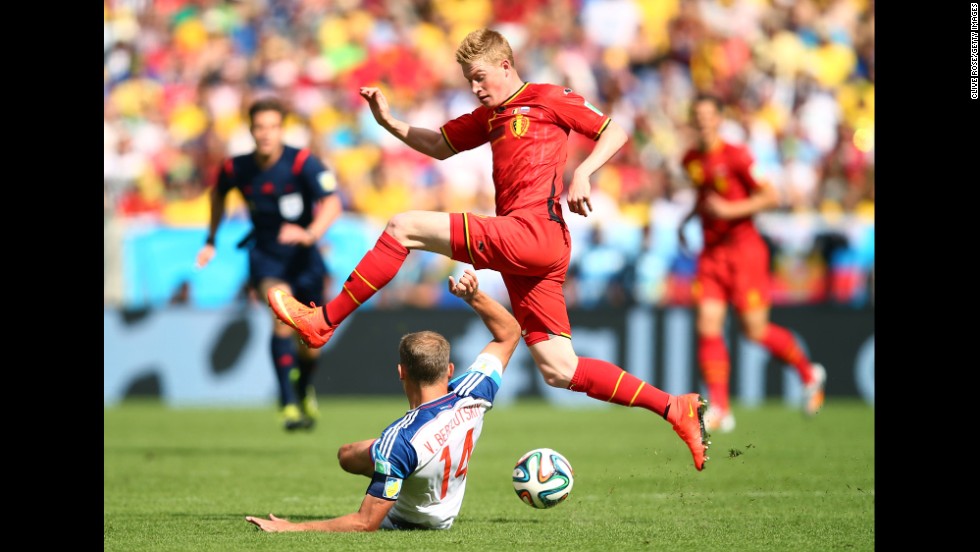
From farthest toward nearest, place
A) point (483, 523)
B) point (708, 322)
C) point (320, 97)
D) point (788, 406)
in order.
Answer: point (320, 97) → point (788, 406) → point (708, 322) → point (483, 523)

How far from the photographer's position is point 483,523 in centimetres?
629

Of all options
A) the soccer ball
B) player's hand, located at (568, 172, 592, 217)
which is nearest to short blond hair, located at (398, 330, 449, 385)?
the soccer ball

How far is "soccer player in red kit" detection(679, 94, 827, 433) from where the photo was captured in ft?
36.3

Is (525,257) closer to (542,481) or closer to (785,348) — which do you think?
(542,481)

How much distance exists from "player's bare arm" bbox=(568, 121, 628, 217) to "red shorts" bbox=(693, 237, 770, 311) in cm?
517

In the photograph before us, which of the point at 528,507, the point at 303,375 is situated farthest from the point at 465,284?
the point at 303,375

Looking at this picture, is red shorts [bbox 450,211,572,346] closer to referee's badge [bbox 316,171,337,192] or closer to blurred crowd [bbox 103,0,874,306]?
referee's badge [bbox 316,171,337,192]

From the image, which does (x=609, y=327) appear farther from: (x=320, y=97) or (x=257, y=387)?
(x=320, y=97)

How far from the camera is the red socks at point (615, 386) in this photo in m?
6.64

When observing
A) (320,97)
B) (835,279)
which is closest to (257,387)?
(320,97)

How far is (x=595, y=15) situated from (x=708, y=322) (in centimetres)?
878

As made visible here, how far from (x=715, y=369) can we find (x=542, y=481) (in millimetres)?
5380

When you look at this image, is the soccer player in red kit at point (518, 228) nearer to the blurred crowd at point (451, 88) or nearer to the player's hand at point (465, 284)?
the player's hand at point (465, 284)

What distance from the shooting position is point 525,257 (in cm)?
624
